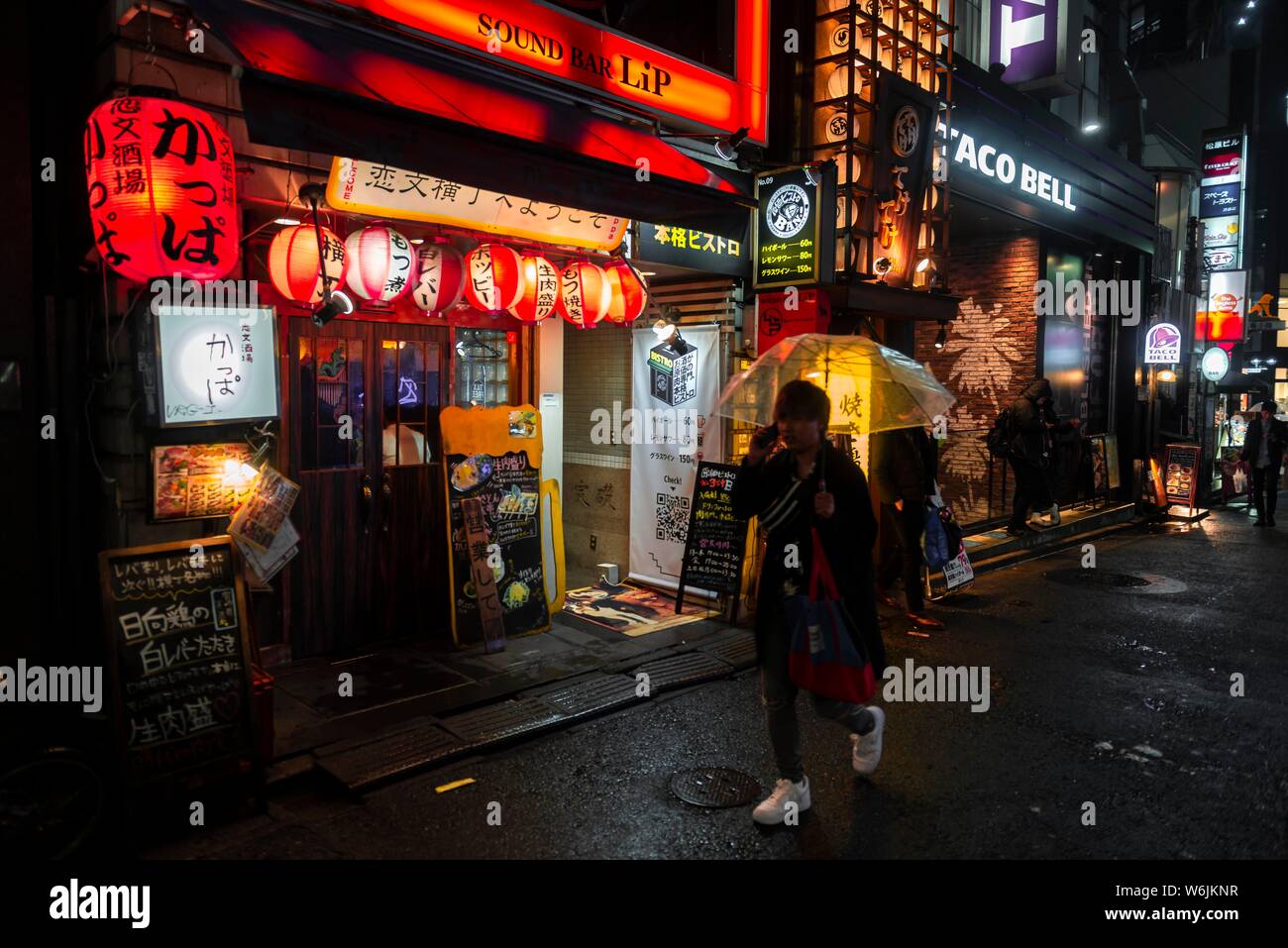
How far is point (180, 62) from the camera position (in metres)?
6.01

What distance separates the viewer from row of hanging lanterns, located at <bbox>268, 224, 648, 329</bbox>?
6.55 metres

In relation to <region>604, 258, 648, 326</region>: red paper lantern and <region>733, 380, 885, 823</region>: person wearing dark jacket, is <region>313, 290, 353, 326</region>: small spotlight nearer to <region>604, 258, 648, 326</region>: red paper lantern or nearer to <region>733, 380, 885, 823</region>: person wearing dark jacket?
<region>604, 258, 648, 326</region>: red paper lantern

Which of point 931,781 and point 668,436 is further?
point 668,436

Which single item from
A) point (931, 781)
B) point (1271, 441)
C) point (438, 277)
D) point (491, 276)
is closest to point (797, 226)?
point (491, 276)

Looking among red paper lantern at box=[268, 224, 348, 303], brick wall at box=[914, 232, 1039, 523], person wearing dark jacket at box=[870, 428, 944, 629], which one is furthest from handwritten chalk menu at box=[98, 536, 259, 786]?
brick wall at box=[914, 232, 1039, 523]

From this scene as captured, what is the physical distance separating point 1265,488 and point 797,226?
13348mm

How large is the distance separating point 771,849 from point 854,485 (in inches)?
84.4

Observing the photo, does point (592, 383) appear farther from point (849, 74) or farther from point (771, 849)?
point (771, 849)

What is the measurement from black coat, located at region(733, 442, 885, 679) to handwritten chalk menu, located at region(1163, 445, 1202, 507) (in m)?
15.9

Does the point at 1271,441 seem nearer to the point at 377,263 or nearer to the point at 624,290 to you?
the point at 624,290

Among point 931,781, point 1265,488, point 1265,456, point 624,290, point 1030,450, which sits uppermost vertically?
point 624,290

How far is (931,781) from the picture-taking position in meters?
5.81
